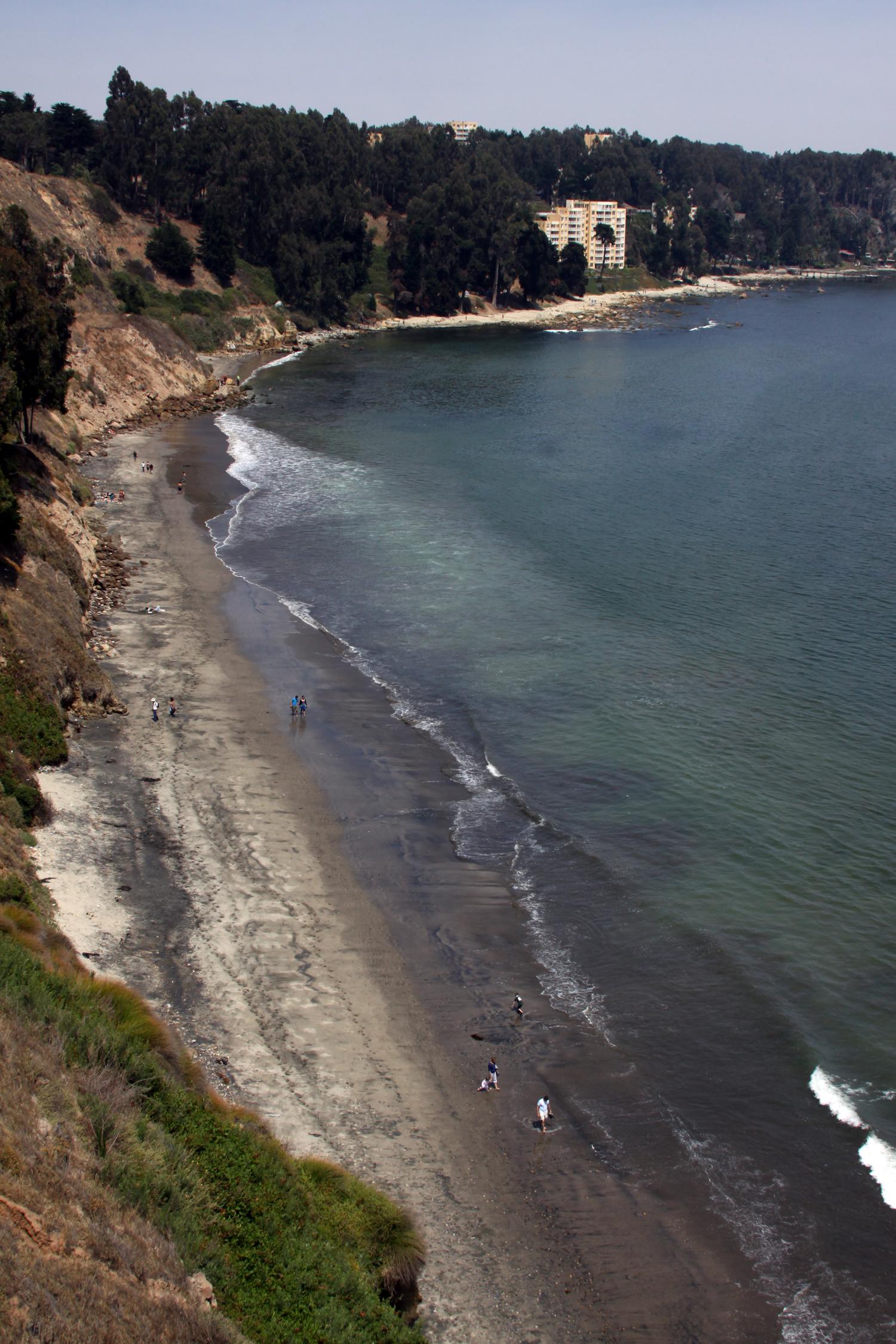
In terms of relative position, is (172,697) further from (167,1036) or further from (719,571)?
(719,571)

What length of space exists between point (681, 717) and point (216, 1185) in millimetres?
29283

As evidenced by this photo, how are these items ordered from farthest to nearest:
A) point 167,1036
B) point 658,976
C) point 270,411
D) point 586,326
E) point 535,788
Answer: point 586,326
point 270,411
point 535,788
point 658,976
point 167,1036

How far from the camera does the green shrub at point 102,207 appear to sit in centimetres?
13525

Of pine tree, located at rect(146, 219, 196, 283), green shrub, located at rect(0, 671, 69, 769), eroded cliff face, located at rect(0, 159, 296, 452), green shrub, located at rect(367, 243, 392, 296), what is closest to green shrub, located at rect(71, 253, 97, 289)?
eroded cliff face, located at rect(0, 159, 296, 452)

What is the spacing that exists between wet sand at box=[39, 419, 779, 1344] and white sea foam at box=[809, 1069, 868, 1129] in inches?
153

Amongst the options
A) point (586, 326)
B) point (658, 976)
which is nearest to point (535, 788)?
point (658, 976)

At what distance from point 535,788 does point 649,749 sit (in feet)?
16.9

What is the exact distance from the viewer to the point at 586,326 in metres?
186

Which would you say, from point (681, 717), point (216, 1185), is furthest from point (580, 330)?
point (216, 1185)

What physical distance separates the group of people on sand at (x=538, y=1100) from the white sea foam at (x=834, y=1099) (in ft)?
20.1

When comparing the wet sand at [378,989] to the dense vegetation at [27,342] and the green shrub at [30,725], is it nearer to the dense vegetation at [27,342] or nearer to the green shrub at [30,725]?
the green shrub at [30,725]

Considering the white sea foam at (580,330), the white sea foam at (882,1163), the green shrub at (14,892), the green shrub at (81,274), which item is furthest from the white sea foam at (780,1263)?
the white sea foam at (580,330)

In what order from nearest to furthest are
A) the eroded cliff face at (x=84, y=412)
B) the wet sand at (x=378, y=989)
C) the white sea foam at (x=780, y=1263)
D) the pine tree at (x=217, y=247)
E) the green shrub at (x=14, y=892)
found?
the white sea foam at (x=780, y=1263) → the wet sand at (x=378, y=989) → the green shrub at (x=14, y=892) → the eroded cliff face at (x=84, y=412) → the pine tree at (x=217, y=247)

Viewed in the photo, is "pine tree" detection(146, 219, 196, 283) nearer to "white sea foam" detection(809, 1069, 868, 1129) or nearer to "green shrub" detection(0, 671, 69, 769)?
"green shrub" detection(0, 671, 69, 769)
